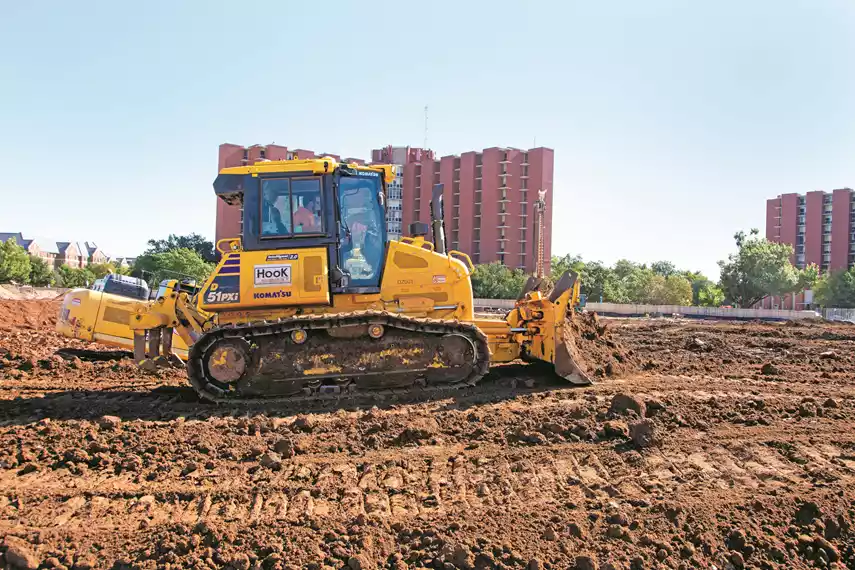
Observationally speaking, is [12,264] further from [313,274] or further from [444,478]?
[444,478]

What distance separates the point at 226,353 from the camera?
8219mm

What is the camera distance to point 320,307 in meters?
8.68

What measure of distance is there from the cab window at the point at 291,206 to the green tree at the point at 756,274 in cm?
5988

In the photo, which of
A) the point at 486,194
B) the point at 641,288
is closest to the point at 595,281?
the point at 641,288

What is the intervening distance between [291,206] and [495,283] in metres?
55.5

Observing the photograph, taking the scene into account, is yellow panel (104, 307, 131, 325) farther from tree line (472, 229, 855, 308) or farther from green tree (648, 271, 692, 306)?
green tree (648, 271, 692, 306)

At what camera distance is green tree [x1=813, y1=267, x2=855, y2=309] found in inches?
2468

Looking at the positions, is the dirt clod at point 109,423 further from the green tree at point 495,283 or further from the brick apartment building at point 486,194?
the brick apartment building at point 486,194

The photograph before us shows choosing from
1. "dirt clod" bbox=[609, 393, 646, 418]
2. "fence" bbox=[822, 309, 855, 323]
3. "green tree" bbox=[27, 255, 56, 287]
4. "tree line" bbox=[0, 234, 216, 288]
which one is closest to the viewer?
"dirt clod" bbox=[609, 393, 646, 418]

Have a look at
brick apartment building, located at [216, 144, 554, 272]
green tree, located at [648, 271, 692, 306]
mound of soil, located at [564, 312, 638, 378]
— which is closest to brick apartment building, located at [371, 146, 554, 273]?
brick apartment building, located at [216, 144, 554, 272]

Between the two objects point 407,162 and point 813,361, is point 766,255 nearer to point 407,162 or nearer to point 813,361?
point 407,162

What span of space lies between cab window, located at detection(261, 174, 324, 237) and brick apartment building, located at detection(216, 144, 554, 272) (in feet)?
223

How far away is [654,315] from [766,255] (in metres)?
23.8

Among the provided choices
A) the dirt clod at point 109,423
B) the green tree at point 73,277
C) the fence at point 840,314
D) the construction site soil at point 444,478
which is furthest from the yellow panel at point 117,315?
the green tree at point 73,277
